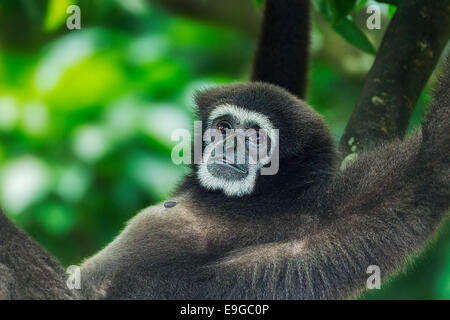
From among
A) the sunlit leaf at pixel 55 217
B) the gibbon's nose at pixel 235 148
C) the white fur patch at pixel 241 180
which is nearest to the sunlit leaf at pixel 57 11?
the white fur patch at pixel 241 180

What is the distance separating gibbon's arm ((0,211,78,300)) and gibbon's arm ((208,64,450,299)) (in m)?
1.17

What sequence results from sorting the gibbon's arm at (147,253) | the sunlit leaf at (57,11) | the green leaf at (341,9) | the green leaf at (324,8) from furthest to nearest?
the sunlit leaf at (57,11) → the green leaf at (324,8) → the green leaf at (341,9) → the gibbon's arm at (147,253)

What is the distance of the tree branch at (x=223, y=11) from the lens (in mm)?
11438

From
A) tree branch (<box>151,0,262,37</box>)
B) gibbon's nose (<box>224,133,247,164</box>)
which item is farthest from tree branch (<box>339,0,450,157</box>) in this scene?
tree branch (<box>151,0,262,37</box>)

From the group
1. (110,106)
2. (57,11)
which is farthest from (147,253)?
(110,106)

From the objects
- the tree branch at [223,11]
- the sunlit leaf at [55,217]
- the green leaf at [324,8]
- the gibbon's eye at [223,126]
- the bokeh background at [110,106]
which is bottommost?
the sunlit leaf at [55,217]

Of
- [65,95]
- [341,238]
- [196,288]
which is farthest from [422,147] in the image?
[65,95]

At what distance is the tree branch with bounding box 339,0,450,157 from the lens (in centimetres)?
591

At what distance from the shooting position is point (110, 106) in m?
10.8

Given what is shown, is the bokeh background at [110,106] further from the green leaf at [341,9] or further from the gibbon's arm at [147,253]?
the gibbon's arm at [147,253]

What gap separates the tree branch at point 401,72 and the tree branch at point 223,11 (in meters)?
5.66

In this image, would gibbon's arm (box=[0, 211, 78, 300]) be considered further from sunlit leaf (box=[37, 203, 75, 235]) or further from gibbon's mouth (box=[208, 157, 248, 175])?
sunlit leaf (box=[37, 203, 75, 235])

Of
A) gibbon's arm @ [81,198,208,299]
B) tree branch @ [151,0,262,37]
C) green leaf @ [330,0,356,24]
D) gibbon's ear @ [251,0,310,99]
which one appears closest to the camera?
gibbon's arm @ [81,198,208,299]
